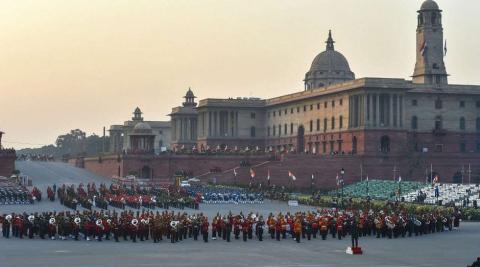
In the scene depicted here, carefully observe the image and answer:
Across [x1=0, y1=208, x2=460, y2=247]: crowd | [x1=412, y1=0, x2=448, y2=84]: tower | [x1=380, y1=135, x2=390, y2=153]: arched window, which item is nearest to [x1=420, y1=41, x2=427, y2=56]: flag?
[x1=412, y1=0, x2=448, y2=84]: tower

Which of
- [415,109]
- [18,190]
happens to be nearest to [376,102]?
[415,109]

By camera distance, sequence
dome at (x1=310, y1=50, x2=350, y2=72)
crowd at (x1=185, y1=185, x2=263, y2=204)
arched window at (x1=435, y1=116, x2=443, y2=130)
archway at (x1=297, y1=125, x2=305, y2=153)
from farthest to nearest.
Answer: dome at (x1=310, y1=50, x2=350, y2=72) → archway at (x1=297, y1=125, x2=305, y2=153) → arched window at (x1=435, y1=116, x2=443, y2=130) → crowd at (x1=185, y1=185, x2=263, y2=204)

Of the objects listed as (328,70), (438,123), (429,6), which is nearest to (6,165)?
(438,123)

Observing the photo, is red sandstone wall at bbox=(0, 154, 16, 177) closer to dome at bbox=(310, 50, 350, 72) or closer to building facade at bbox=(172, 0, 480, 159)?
building facade at bbox=(172, 0, 480, 159)

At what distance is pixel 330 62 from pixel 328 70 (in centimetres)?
160

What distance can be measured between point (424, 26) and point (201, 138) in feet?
124

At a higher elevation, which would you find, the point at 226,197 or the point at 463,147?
the point at 463,147

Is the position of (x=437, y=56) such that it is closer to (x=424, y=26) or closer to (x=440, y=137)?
(x=424, y=26)

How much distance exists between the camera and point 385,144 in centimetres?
10312

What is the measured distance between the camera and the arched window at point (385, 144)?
10250cm

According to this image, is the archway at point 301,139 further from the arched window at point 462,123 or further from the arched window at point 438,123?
the arched window at point 462,123

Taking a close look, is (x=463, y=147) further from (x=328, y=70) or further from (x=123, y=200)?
(x=123, y=200)

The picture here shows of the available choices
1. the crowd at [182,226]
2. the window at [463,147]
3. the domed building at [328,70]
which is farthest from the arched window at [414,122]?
the crowd at [182,226]

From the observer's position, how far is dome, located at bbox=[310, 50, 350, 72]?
141125 millimetres
